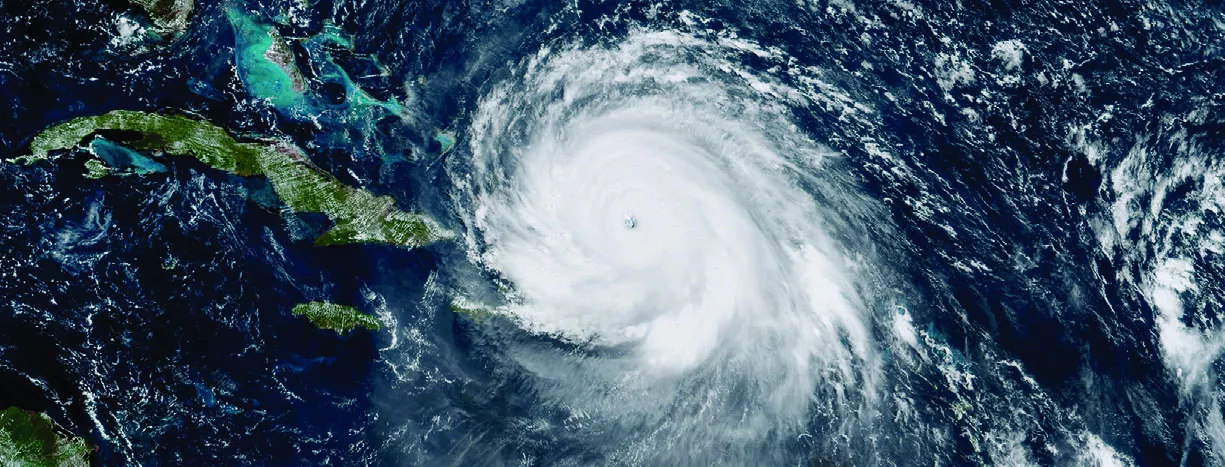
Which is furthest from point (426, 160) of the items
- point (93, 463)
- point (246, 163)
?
point (93, 463)

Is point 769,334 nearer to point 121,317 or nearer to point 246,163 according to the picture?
point 246,163

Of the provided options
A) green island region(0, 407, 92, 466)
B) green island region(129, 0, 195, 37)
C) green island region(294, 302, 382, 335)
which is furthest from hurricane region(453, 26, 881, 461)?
green island region(0, 407, 92, 466)

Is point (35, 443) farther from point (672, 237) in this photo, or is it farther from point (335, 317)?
point (672, 237)

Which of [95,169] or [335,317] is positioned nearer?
[95,169]

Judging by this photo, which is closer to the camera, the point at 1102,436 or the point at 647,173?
the point at 1102,436

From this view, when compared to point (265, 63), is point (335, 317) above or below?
below

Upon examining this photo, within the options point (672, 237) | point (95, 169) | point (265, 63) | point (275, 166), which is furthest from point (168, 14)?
point (672, 237)
